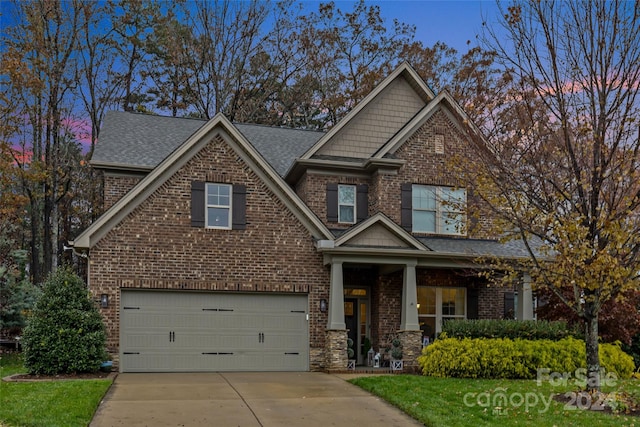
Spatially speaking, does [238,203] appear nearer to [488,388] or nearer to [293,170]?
[293,170]

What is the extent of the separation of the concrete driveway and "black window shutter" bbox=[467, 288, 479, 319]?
624cm

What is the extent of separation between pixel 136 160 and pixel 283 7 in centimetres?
1726

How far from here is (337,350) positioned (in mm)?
16781

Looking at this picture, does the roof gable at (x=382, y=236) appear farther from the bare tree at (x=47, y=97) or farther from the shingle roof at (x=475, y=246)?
the bare tree at (x=47, y=97)

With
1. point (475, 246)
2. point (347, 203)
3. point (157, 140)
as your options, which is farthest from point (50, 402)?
point (475, 246)

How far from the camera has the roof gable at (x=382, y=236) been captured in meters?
17.4

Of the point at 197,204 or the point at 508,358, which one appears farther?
the point at 197,204

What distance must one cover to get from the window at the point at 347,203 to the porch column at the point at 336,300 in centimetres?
267

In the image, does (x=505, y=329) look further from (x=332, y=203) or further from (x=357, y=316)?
(x=332, y=203)

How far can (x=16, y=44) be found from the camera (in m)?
25.1

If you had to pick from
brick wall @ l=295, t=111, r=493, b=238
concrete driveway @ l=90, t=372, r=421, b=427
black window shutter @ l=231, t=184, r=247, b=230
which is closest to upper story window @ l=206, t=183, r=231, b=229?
black window shutter @ l=231, t=184, r=247, b=230

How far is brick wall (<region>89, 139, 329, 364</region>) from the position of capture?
16.2 m

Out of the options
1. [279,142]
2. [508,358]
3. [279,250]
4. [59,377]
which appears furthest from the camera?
[279,142]

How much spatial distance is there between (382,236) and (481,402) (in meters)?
6.98
